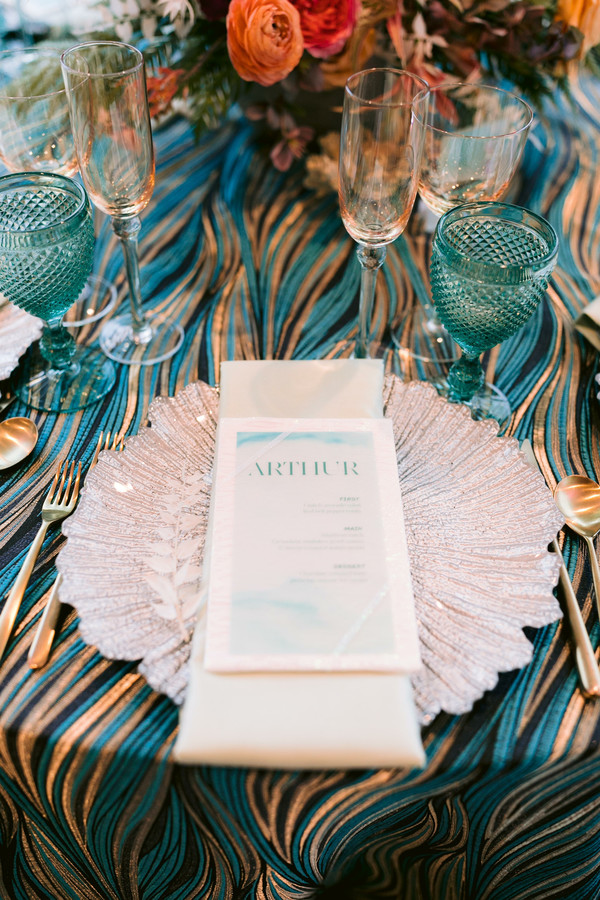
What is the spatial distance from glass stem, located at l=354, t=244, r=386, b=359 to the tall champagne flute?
0.70ft

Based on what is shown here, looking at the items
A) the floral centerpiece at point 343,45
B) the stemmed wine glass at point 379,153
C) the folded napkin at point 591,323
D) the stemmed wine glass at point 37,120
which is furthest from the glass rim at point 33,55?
the folded napkin at point 591,323

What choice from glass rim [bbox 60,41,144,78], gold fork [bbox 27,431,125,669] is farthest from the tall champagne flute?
gold fork [bbox 27,431,125,669]

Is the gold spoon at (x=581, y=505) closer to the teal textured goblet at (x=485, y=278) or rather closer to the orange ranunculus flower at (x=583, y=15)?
the teal textured goblet at (x=485, y=278)

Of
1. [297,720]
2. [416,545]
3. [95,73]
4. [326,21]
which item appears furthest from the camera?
[326,21]

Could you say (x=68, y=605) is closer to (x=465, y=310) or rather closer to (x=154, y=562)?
Result: (x=154, y=562)

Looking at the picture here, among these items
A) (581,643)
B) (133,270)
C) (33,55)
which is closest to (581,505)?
(581,643)

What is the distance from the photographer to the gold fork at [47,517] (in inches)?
20.0

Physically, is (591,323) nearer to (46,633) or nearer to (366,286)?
(366,286)

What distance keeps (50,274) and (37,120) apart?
8.5 inches

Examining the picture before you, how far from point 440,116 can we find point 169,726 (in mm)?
643

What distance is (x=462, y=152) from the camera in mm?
686

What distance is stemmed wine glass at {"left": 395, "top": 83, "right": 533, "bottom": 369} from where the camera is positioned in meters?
0.68

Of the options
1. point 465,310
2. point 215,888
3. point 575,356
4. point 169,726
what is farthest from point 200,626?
point 575,356

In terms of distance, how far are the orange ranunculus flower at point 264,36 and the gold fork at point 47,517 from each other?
45cm
